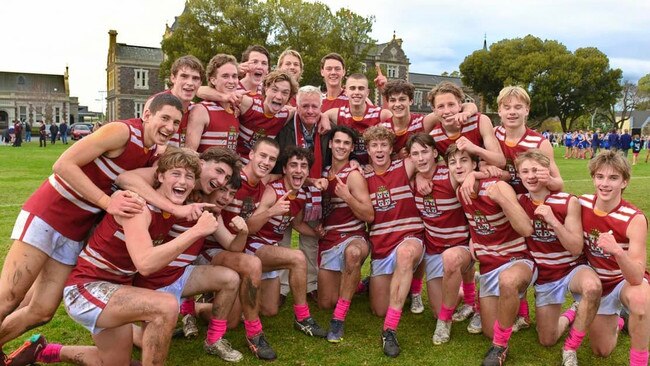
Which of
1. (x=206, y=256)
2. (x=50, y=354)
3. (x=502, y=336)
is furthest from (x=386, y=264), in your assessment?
(x=50, y=354)

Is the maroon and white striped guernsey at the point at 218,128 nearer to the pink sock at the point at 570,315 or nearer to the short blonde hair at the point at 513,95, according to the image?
the short blonde hair at the point at 513,95

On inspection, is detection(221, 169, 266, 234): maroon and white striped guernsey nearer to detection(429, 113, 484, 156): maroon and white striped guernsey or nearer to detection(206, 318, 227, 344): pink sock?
detection(206, 318, 227, 344): pink sock

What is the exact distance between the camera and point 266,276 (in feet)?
19.1

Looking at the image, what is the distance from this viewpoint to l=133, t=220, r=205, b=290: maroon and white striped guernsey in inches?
175

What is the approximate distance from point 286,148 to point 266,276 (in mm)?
1451

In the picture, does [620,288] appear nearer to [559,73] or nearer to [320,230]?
[320,230]

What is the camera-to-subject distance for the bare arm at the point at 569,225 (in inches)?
183

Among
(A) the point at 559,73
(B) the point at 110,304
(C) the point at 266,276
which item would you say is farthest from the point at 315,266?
(A) the point at 559,73

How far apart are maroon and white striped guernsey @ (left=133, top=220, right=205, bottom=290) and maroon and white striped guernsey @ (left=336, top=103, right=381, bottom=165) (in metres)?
2.62

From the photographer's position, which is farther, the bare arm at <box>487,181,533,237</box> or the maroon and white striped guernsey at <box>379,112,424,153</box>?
the maroon and white striped guernsey at <box>379,112,424,153</box>

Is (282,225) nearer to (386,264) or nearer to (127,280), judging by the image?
(386,264)

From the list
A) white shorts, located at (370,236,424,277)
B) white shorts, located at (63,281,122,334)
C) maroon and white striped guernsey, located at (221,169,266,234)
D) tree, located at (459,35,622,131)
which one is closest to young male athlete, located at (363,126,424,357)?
white shorts, located at (370,236,424,277)

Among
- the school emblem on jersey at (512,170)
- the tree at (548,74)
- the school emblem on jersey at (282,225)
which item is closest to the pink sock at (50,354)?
the school emblem on jersey at (282,225)

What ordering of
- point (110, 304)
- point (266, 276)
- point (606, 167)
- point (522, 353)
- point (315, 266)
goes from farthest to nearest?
1. point (315, 266)
2. point (266, 276)
3. point (522, 353)
4. point (606, 167)
5. point (110, 304)
